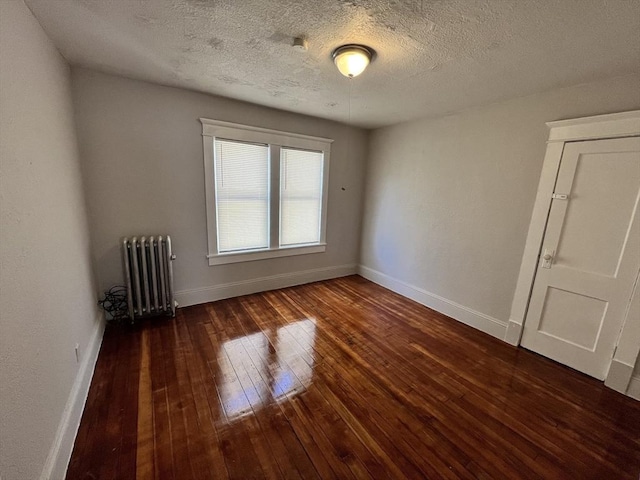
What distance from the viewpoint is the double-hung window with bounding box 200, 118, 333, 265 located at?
123 inches

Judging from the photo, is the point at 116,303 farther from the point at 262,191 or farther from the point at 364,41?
the point at 364,41

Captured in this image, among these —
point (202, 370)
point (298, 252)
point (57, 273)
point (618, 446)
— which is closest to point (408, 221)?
point (298, 252)

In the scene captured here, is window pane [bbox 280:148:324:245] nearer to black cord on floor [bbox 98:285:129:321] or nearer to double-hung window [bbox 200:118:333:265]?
double-hung window [bbox 200:118:333:265]

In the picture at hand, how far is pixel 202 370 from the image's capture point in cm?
213

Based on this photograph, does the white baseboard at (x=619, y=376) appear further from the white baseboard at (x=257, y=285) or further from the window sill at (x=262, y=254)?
the window sill at (x=262, y=254)

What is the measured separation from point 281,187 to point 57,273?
8.15ft

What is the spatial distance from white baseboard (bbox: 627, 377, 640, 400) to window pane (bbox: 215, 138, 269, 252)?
12.4ft

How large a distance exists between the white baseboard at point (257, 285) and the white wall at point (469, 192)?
855 mm

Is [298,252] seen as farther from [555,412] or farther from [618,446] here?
[618,446]

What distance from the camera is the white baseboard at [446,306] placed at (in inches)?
112

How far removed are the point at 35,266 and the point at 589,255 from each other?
151 inches

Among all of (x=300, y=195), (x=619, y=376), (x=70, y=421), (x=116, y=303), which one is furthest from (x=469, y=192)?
(x=116, y=303)

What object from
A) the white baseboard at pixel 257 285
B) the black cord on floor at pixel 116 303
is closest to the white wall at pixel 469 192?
the white baseboard at pixel 257 285

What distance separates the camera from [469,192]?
300 centimetres
